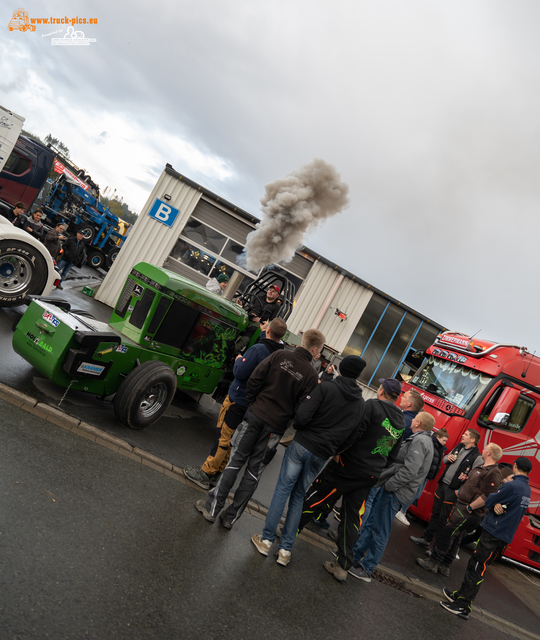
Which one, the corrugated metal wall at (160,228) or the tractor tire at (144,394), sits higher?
the corrugated metal wall at (160,228)

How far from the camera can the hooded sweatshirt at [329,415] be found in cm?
388

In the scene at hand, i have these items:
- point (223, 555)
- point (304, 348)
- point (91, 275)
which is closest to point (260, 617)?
point (223, 555)

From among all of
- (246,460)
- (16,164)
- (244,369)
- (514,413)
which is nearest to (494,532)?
(246,460)

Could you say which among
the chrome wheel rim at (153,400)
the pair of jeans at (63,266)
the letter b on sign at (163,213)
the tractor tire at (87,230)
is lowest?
the chrome wheel rim at (153,400)

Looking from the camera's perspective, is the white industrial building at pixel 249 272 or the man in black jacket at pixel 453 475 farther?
the white industrial building at pixel 249 272

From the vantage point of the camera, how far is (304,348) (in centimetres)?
412

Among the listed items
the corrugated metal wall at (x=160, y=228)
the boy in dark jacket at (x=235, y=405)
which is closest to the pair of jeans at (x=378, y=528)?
the boy in dark jacket at (x=235, y=405)

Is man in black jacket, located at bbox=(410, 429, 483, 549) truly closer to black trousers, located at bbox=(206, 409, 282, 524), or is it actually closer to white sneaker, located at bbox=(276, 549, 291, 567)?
white sneaker, located at bbox=(276, 549, 291, 567)

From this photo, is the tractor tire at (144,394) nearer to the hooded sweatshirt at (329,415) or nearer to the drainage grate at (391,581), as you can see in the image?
the hooded sweatshirt at (329,415)

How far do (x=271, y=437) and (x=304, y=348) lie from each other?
891 millimetres

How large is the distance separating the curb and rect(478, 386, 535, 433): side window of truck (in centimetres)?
298

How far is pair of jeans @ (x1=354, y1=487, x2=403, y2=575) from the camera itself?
4453mm

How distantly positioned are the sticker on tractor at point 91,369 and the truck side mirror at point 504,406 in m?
6.09

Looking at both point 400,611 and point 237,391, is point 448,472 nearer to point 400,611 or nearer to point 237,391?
point 400,611
